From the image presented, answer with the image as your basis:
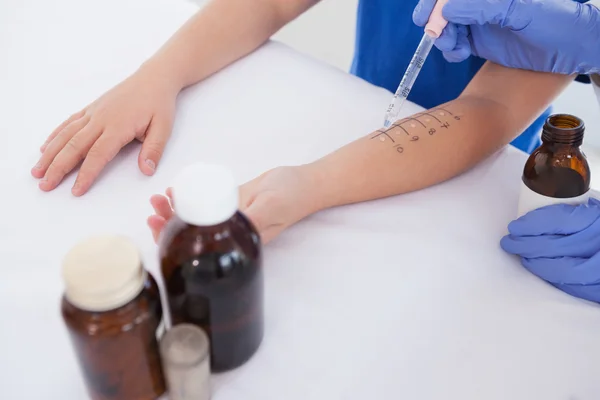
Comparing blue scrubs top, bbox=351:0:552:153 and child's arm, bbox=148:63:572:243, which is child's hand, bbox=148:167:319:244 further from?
blue scrubs top, bbox=351:0:552:153

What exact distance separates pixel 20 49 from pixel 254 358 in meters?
0.73

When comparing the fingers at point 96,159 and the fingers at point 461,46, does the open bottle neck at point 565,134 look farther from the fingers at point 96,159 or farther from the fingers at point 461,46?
the fingers at point 96,159

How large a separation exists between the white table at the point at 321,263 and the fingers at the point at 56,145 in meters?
0.02

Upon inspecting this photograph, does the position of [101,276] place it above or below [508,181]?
above

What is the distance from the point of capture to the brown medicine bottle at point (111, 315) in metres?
0.43

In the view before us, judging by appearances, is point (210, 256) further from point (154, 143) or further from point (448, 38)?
point (448, 38)

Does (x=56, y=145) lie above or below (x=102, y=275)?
below

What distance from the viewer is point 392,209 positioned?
76cm

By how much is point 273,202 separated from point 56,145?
0.33m

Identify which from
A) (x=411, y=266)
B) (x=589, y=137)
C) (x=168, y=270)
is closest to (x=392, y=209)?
(x=411, y=266)

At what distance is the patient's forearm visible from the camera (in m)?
0.76

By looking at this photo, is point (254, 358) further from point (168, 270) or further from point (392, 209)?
point (392, 209)

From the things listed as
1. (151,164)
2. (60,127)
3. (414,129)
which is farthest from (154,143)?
(414,129)

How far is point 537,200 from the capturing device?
0.68 meters
